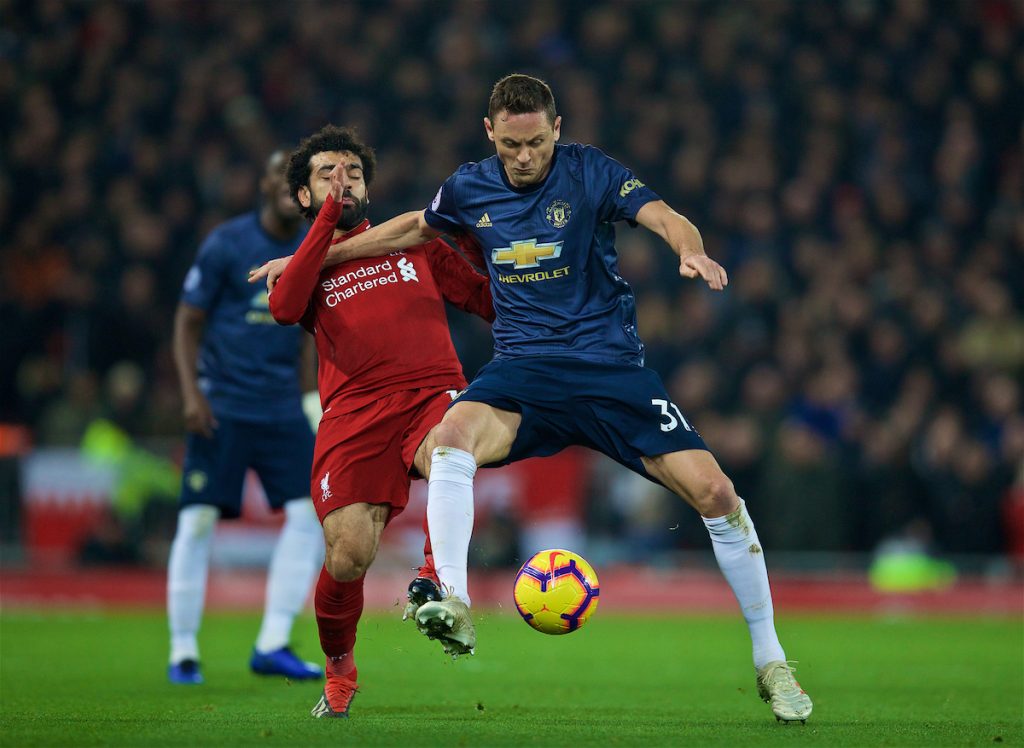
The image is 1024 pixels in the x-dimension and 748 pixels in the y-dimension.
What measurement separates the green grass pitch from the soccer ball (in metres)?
0.42

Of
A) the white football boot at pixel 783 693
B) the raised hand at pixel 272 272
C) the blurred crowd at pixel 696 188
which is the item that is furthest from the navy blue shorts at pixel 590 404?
the blurred crowd at pixel 696 188

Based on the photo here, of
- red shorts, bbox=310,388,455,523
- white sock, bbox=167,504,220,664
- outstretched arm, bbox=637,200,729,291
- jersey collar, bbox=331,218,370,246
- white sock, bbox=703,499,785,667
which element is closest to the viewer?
outstretched arm, bbox=637,200,729,291

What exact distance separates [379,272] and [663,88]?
13.5 m

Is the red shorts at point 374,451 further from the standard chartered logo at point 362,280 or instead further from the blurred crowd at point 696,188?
the blurred crowd at point 696,188

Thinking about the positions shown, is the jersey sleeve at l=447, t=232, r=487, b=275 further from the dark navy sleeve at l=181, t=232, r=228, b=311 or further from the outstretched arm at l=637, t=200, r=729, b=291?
the dark navy sleeve at l=181, t=232, r=228, b=311

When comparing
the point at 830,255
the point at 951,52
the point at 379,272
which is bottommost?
the point at 830,255

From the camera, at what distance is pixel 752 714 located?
268 inches

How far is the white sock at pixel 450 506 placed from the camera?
6.01 metres

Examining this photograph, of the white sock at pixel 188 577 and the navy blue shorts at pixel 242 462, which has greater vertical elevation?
the navy blue shorts at pixel 242 462

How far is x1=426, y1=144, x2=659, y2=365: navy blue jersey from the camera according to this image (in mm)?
6301

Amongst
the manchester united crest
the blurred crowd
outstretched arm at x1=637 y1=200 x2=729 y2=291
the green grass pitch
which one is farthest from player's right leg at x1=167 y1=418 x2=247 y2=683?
the blurred crowd

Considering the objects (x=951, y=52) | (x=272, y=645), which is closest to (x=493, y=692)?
(x=272, y=645)

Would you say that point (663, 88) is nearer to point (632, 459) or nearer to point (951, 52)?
point (951, 52)

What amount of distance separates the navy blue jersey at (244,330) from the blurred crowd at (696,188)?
6.32 m
